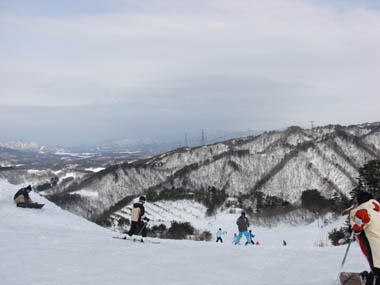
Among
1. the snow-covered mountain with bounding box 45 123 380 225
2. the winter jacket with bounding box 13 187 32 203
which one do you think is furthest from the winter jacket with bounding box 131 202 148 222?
the snow-covered mountain with bounding box 45 123 380 225

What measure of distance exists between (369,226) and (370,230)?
0.08 m

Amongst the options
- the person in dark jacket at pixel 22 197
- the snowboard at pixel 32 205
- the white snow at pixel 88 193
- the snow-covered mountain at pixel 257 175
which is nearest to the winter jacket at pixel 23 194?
the person in dark jacket at pixel 22 197

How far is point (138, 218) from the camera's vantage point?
598 inches

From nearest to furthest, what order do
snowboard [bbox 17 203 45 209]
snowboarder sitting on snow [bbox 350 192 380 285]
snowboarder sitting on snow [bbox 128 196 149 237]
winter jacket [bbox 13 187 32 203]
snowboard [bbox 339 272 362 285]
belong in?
snowboarder sitting on snow [bbox 350 192 380 285], snowboard [bbox 339 272 362 285], snowboarder sitting on snow [bbox 128 196 149 237], snowboard [bbox 17 203 45 209], winter jacket [bbox 13 187 32 203]

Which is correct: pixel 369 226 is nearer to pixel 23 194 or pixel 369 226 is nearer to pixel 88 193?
pixel 23 194

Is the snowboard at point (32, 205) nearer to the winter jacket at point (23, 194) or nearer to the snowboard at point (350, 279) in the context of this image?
the winter jacket at point (23, 194)

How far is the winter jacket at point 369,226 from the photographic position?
22.0 ft

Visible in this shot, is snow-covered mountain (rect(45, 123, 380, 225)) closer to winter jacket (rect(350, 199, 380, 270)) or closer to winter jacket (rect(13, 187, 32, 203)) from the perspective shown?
winter jacket (rect(13, 187, 32, 203))

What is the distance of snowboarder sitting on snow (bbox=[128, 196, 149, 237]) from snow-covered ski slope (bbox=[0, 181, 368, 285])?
92cm

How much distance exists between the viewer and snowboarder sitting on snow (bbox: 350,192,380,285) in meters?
6.71

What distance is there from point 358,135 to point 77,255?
198 metres

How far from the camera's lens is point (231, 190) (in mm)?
154750

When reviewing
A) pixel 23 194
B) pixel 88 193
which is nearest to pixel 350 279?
pixel 23 194

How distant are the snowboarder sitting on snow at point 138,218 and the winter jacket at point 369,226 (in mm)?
9569
